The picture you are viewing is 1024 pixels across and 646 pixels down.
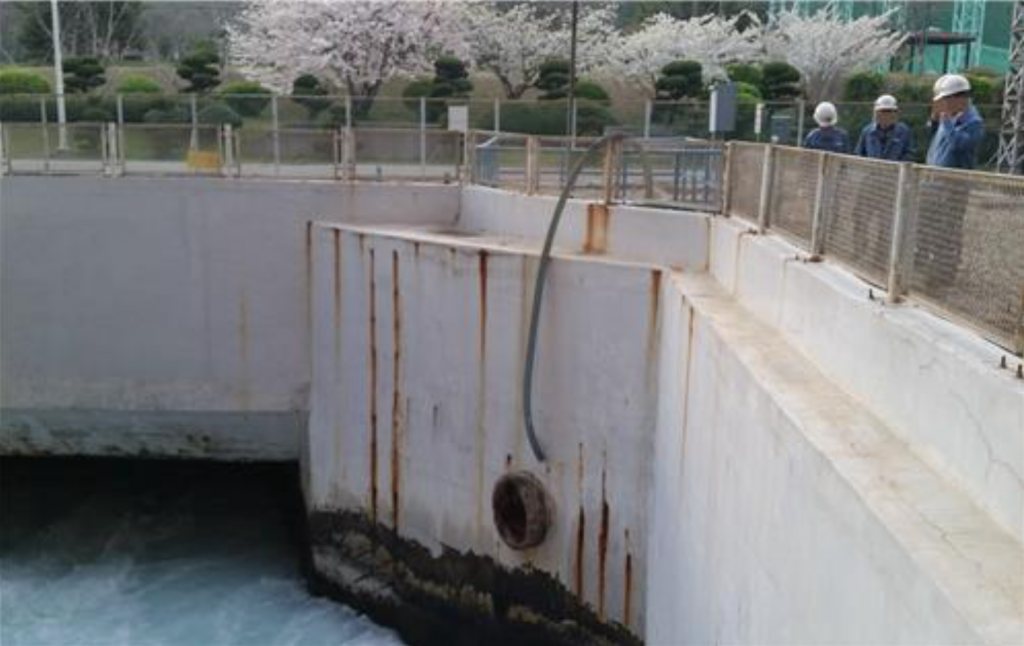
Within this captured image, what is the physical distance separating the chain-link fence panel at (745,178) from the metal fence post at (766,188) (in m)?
0.16

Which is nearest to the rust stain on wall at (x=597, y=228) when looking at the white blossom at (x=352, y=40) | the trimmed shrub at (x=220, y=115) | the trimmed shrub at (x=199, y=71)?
the trimmed shrub at (x=220, y=115)

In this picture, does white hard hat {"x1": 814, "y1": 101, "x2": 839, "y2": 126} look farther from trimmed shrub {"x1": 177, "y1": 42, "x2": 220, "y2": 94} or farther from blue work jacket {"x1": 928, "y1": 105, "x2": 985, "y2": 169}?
trimmed shrub {"x1": 177, "y1": 42, "x2": 220, "y2": 94}

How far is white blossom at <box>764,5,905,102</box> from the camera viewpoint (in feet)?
115

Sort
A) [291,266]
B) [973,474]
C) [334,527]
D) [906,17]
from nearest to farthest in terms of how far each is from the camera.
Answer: [973,474], [334,527], [291,266], [906,17]

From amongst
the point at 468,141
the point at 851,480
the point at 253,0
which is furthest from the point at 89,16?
the point at 851,480

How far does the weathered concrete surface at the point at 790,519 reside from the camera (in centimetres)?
299

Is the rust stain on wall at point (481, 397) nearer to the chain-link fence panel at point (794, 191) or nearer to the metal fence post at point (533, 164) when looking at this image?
the metal fence post at point (533, 164)

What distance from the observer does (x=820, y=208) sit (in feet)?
18.3

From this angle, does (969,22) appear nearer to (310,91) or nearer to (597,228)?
(310,91)

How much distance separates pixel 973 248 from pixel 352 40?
3245 centimetres

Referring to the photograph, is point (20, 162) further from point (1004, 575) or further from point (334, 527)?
point (1004, 575)

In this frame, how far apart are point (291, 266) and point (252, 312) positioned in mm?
772

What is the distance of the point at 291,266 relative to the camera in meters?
12.4

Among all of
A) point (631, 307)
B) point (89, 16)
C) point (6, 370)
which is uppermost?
point (89, 16)
